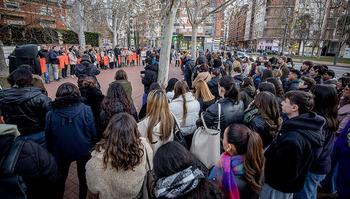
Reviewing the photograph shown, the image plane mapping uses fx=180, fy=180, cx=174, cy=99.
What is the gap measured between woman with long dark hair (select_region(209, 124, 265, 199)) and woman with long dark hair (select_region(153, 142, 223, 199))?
41 cm

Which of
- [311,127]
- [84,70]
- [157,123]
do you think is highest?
[84,70]

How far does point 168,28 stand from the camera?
654cm

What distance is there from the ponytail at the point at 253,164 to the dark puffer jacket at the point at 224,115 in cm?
99

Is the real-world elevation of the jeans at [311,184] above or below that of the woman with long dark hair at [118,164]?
below

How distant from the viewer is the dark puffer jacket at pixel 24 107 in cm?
265

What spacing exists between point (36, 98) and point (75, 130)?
857 millimetres

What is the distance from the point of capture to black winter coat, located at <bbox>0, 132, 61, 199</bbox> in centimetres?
150

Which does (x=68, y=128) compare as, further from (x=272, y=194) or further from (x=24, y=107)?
(x=272, y=194)

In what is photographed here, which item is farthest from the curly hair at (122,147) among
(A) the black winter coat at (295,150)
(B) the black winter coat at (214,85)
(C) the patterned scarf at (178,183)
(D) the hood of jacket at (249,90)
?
(B) the black winter coat at (214,85)

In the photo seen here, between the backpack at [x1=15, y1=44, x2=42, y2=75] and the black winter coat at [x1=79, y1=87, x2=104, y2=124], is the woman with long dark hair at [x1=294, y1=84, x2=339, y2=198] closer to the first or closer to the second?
the black winter coat at [x1=79, y1=87, x2=104, y2=124]

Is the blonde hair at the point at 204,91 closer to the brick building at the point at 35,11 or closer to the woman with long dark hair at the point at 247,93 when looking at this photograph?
the woman with long dark hair at the point at 247,93

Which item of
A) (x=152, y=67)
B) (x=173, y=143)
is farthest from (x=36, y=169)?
(x=152, y=67)

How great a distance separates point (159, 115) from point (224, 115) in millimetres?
1037

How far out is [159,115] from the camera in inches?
103
